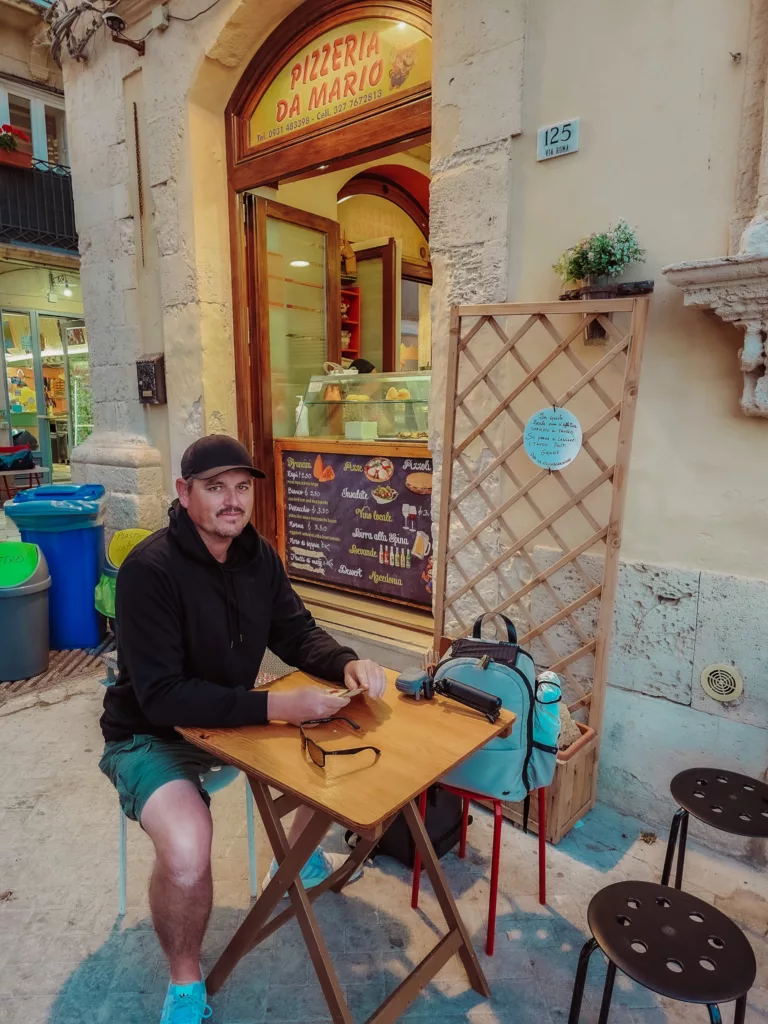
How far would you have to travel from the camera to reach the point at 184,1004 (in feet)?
5.14

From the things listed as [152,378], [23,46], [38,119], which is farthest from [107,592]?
[23,46]

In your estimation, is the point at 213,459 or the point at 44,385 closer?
the point at 213,459

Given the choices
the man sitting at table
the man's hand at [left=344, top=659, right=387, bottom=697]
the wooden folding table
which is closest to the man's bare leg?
the man sitting at table

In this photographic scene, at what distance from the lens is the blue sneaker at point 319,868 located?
208 centimetres

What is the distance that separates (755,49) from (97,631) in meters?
4.32

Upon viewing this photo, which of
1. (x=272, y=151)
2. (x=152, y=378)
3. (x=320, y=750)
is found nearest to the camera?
(x=320, y=750)

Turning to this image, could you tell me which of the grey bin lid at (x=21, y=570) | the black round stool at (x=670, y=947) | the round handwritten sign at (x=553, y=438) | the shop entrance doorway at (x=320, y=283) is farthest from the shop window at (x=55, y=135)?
the black round stool at (x=670, y=947)

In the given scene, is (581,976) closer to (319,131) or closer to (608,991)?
(608,991)

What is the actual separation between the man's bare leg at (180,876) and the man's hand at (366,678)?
0.49m

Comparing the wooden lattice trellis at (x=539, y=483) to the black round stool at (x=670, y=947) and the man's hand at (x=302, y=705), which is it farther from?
the man's hand at (x=302, y=705)

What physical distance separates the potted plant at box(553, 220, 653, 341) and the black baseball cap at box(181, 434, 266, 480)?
1402 millimetres

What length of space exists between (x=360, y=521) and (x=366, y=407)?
2.49 feet

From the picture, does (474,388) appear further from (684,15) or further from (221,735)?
(221,735)

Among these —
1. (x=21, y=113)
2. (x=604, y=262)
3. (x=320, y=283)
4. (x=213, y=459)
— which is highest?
(x=21, y=113)
